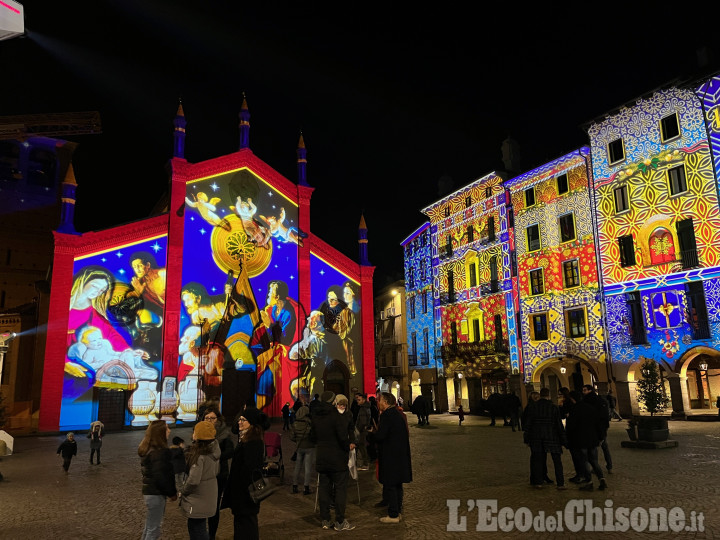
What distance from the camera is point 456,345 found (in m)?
39.8

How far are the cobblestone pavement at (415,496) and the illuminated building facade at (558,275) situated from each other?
1600cm

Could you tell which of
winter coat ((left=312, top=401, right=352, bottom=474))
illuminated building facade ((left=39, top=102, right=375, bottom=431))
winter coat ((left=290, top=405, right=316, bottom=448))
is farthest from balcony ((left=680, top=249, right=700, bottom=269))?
winter coat ((left=312, top=401, right=352, bottom=474))

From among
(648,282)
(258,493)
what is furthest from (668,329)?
(258,493)

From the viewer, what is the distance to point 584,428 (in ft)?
31.1

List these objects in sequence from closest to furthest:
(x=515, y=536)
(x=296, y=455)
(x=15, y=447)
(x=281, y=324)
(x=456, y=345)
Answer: (x=515, y=536) → (x=296, y=455) → (x=15, y=447) → (x=281, y=324) → (x=456, y=345)

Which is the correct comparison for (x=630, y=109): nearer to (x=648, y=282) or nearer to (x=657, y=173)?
(x=657, y=173)

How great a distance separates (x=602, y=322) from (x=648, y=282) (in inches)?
136

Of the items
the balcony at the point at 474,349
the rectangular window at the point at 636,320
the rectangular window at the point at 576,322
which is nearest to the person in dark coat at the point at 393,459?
the rectangular window at the point at 636,320

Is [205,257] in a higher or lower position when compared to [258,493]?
higher

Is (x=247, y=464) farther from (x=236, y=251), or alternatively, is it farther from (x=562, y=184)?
(x=562, y=184)

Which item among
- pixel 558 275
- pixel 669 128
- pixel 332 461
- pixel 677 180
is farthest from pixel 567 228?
pixel 332 461

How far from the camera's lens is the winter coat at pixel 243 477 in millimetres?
5934

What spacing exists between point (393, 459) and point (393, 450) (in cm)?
12

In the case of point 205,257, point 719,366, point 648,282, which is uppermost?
point 205,257
